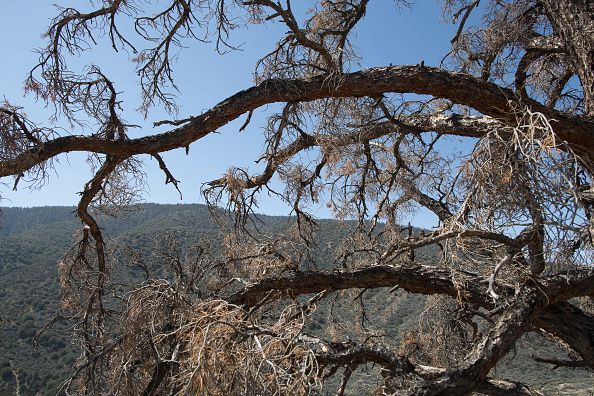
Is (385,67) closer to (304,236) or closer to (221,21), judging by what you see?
(221,21)

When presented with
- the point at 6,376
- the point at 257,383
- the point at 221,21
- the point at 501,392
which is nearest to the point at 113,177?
the point at 221,21

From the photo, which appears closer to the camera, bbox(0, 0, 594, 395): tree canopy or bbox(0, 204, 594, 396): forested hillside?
bbox(0, 0, 594, 395): tree canopy

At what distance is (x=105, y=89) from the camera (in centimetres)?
503

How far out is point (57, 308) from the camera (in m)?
19.2

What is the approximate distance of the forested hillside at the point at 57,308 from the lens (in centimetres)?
869

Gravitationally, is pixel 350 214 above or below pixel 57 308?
above

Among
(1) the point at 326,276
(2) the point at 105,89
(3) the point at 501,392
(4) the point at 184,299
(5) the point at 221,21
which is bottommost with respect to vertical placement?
(3) the point at 501,392

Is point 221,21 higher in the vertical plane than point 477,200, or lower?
A: higher

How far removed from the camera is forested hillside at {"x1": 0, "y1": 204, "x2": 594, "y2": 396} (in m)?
8.69

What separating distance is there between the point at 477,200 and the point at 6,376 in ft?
49.9

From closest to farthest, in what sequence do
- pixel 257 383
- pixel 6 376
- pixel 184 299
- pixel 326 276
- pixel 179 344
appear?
pixel 257 383, pixel 179 344, pixel 184 299, pixel 326 276, pixel 6 376

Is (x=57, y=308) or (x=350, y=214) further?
(x=57, y=308)

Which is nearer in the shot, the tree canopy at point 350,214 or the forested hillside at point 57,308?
the tree canopy at point 350,214

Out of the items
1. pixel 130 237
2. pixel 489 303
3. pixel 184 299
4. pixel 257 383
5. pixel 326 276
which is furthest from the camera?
pixel 130 237
